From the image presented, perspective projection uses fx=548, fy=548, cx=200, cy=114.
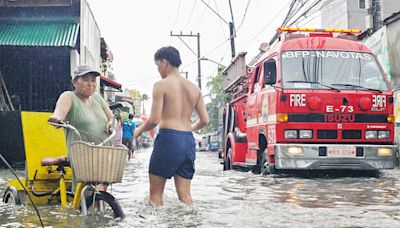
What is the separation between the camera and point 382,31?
15.1 meters

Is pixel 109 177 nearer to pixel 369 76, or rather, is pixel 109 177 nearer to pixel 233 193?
pixel 233 193

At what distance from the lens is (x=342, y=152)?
9.07 meters

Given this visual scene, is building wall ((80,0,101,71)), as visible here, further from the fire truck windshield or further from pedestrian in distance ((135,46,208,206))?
pedestrian in distance ((135,46,208,206))

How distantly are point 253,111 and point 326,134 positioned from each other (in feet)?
6.47

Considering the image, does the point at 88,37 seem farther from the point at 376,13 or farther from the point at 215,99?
the point at 215,99

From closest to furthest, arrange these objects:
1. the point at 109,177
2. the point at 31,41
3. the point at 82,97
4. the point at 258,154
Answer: the point at 109,177, the point at 82,97, the point at 258,154, the point at 31,41

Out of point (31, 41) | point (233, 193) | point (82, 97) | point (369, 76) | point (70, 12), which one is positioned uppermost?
point (70, 12)

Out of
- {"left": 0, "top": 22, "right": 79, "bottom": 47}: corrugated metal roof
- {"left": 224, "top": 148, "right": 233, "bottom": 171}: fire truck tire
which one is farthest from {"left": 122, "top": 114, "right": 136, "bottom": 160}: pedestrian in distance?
{"left": 224, "top": 148, "right": 233, "bottom": 171}: fire truck tire

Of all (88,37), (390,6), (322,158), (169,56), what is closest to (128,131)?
(88,37)

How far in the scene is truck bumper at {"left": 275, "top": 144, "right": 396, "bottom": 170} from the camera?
9.02m

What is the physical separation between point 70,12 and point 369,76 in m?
8.42

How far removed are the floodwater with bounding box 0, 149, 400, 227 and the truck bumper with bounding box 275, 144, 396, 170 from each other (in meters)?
0.34

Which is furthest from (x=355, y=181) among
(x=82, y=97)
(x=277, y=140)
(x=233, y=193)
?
(x=82, y=97)

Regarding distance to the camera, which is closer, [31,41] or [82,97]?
[82,97]
